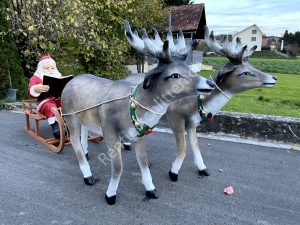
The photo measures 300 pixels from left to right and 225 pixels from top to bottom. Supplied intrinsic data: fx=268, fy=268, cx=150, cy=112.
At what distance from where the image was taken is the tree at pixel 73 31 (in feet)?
20.6

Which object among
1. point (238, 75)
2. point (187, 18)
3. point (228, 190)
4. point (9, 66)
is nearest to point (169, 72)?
point (238, 75)

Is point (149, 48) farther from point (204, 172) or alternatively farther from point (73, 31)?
point (73, 31)

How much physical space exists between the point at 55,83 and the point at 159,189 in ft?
8.04

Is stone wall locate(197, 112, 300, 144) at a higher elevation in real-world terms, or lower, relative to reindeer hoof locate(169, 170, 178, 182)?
higher

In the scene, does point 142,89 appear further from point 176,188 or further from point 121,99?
point 176,188

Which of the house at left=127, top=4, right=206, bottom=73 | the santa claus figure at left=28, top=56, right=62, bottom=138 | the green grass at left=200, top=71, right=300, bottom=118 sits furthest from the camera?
the house at left=127, top=4, right=206, bottom=73

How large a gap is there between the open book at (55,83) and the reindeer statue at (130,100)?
1.13m

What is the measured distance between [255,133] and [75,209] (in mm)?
3357

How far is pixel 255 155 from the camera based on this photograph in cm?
407

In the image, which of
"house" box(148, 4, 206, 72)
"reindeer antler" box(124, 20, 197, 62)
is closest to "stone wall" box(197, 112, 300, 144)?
"reindeer antler" box(124, 20, 197, 62)

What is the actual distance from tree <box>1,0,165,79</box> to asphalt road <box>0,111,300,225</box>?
3176mm

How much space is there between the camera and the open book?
13.9ft

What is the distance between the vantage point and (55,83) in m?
4.33

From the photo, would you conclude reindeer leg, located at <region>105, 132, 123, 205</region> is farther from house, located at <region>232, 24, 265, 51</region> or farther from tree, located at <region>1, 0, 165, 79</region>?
house, located at <region>232, 24, 265, 51</region>
